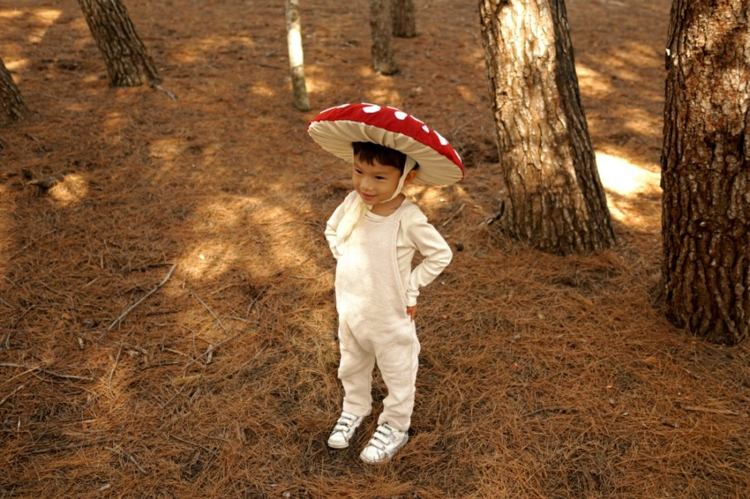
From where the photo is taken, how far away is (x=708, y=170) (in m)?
2.78

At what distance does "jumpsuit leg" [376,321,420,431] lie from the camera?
2.45m

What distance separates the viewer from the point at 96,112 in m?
6.36

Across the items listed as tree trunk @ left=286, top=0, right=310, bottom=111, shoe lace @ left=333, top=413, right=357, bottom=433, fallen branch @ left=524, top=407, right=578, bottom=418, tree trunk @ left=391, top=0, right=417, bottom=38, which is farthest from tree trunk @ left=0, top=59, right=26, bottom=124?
tree trunk @ left=391, top=0, right=417, bottom=38

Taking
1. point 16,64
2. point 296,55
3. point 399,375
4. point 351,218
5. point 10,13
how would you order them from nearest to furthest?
point 351,218
point 399,375
point 296,55
point 16,64
point 10,13

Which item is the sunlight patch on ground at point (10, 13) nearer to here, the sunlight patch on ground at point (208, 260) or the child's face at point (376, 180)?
the sunlight patch on ground at point (208, 260)

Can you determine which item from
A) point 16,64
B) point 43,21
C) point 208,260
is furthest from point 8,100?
point 43,21

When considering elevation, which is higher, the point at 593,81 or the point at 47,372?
the point at 593,81

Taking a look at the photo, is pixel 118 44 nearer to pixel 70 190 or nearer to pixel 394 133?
pixel 70 190

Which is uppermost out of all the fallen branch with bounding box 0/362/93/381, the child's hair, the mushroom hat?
the mushroom hat

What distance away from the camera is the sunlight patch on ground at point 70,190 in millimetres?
4797

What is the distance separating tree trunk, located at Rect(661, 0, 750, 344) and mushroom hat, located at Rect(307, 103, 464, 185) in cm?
155

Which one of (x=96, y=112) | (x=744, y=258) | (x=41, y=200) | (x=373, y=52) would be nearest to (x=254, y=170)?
(x=41, y=200)

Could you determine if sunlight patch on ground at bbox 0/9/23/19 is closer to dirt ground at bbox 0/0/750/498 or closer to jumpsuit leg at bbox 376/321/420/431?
dirt ground at bbox 0/0/750/498

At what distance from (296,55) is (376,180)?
5.17 meters
